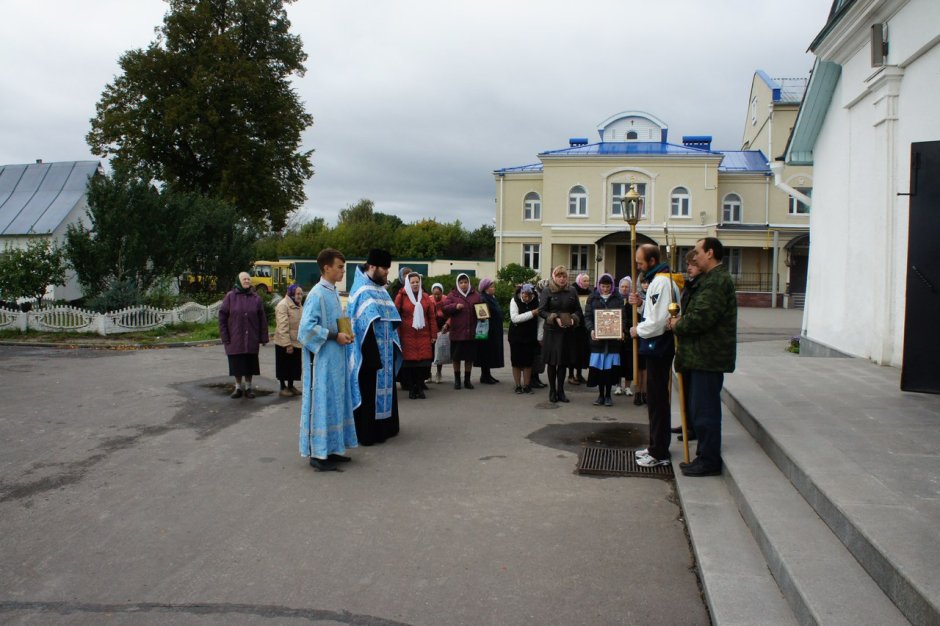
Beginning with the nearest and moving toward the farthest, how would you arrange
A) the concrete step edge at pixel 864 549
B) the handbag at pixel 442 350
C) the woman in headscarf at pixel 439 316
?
the concrete step edge at pixel 864 549 → the woman in headscarf at pixel 439 316 → the handbag at pixel 442 350

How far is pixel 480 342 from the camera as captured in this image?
1223 cm

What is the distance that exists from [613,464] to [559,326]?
3.41 m

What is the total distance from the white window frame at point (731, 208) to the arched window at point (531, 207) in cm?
1045

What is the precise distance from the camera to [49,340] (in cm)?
1808

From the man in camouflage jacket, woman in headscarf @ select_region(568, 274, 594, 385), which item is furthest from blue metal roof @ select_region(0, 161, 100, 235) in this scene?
the man in camouflage jacket

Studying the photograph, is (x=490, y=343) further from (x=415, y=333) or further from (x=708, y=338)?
(x=708, y=338)

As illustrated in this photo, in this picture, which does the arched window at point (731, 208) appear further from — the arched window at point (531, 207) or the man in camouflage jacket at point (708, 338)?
the man in camouflage jacket at point (708, 338)

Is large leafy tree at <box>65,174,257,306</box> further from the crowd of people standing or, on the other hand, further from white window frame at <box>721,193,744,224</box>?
white window frame at <box>721,193,744,224</box>

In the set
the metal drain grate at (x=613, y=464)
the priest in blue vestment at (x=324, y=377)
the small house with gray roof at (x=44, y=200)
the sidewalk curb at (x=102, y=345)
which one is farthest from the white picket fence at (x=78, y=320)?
the metal drain grate at (x=613, y=464)

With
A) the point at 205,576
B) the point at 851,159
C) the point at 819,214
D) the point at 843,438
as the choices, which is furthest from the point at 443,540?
the point at 819,214

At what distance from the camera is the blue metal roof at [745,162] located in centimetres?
4072

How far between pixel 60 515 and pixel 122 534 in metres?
0.77

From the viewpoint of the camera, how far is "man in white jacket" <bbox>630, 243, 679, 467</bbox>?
250 inches

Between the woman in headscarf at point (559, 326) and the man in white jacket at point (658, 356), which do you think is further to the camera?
the woman in headscarf at point (559, 326)
